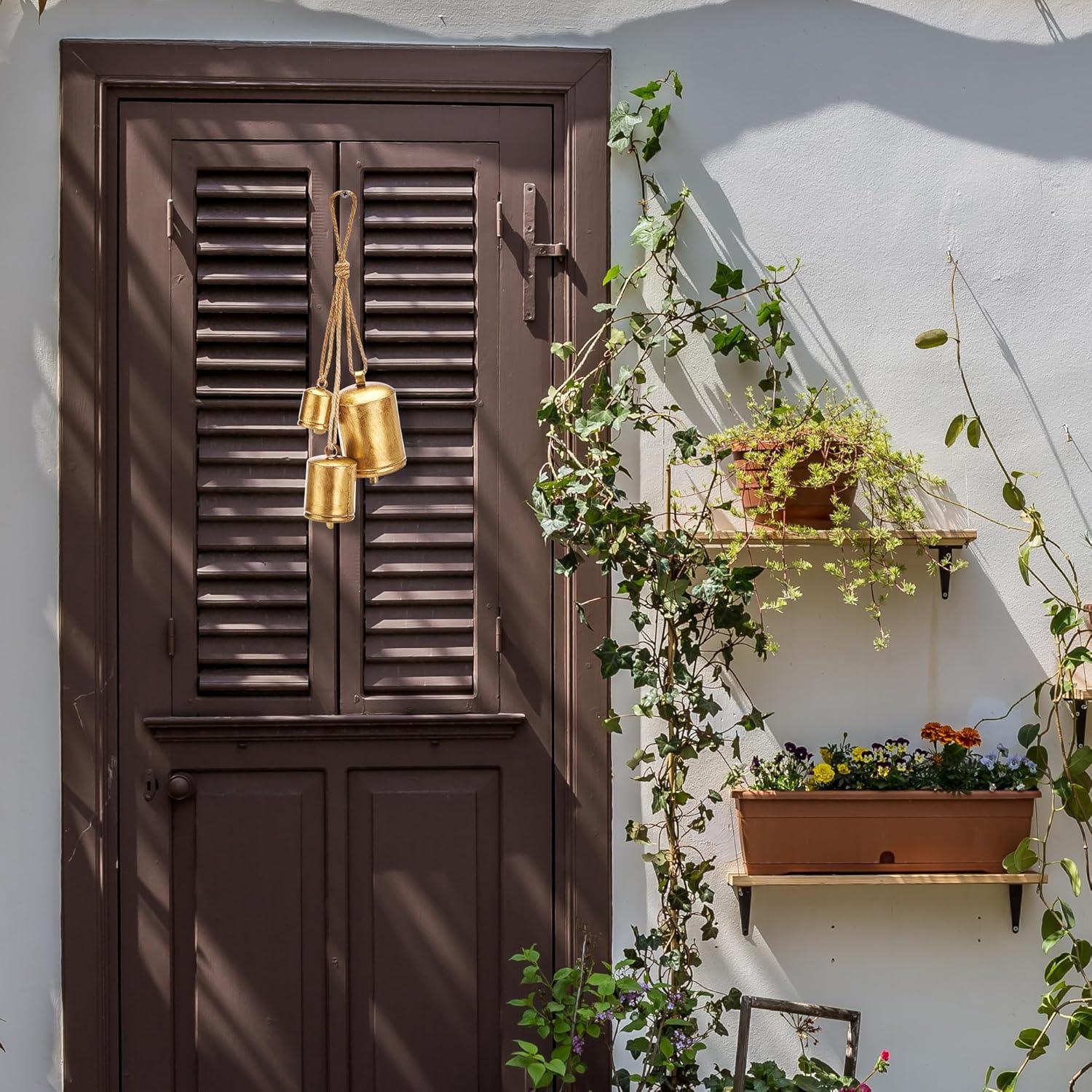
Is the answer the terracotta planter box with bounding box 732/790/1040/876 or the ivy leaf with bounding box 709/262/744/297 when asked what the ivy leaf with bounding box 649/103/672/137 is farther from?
the terracotta planter box with bounding box 732/790/1040/876

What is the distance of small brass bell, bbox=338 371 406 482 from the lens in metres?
2.10

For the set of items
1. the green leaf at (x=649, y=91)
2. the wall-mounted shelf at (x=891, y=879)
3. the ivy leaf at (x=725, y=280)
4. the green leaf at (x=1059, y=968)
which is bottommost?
the green leaf at (x=1059, y=968)

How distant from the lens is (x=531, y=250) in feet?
8.25

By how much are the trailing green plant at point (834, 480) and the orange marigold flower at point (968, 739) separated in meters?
0.25

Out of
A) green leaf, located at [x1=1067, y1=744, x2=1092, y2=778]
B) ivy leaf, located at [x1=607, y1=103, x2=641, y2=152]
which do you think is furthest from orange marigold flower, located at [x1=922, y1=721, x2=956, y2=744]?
ivy leaf, located at [x1=607, y1=103, x2=641, y2=152]

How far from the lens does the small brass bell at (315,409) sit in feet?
7.00

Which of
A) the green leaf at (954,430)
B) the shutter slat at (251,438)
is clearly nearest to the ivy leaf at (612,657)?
the shutter slat at (251,438)

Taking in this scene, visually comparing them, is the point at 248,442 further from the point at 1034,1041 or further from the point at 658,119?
the point at 1034,1041

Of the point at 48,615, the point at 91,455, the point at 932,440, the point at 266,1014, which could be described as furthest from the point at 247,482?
the point at 932,440

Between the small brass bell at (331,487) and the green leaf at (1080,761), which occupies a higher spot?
the small brass bell at (331,487)

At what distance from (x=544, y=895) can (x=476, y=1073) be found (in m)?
0.42

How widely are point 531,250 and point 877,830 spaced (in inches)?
57.9

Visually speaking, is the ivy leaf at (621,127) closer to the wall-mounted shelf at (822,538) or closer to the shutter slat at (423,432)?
the shutter slat at (423,432)

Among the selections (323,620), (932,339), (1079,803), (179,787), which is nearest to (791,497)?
(932,339)
